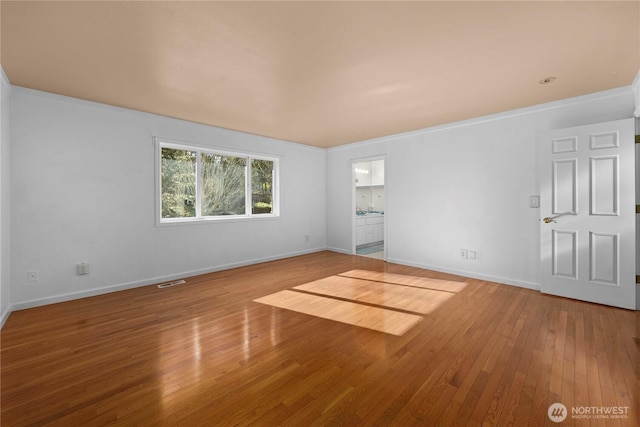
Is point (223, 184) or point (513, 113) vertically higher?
point (513, 113)

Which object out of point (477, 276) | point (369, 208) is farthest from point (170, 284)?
point (369, 208)

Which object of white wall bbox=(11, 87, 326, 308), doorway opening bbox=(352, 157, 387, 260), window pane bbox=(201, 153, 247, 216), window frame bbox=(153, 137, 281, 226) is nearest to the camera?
white wall bbox=(11, 87, 326, 308)

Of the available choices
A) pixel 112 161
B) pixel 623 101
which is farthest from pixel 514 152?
pixel 112 161

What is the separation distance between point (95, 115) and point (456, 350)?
5.20 m

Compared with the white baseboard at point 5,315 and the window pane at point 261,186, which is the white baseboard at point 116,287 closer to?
the white baseboard at point 5,315

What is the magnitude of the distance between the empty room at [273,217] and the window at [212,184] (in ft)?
0.13

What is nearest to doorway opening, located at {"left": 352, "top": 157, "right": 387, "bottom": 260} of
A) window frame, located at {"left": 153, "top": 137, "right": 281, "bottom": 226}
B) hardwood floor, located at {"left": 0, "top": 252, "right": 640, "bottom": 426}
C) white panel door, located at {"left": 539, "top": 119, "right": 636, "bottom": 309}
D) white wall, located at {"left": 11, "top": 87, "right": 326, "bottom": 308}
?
window frame, located at {"left": 153, "top": 137, "right": 281, "bottom": 226}

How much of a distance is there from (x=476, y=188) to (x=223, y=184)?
4549mm

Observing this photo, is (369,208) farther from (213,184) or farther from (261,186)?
(213,184)

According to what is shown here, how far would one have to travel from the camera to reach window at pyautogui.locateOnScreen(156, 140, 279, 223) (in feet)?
14.9

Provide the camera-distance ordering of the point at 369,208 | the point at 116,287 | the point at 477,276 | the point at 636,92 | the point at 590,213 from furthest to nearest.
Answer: the point at 369,208, the point at 477,276, the point at 116,287, the point at 590,213, the point at 636,92

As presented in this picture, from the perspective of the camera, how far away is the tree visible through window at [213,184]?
458 centimetres

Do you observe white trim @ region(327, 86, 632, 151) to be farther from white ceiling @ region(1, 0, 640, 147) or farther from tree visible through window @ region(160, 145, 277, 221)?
tree visible through window @ region(160, 145, 277, 221)

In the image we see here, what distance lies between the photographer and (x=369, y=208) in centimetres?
905
